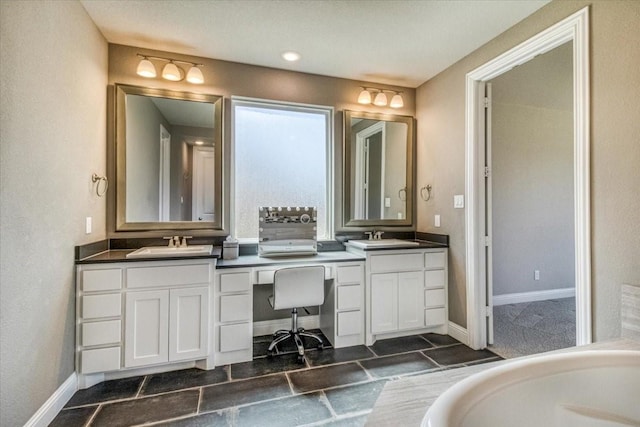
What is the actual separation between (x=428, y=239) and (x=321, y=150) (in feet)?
4.83

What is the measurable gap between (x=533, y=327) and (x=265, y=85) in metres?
3.61

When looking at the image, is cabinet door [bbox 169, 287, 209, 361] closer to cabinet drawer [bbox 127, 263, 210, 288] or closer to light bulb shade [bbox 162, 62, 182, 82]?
cabinet drawer [bbox 127, 263, 210, 288]

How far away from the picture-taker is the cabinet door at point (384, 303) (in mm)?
2744

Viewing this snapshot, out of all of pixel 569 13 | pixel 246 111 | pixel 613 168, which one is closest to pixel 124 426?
pixel 246 111

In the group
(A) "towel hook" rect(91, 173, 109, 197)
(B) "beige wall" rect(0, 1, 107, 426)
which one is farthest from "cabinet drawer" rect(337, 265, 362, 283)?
(A) "towel hook" rect(91, 173, 109, 197)

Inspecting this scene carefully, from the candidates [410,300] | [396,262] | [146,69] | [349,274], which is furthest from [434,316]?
[146,69]

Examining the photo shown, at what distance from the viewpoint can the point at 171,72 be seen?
8.54 feet

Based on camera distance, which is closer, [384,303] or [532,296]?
[384,303]

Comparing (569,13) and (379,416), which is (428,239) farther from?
(379,416)

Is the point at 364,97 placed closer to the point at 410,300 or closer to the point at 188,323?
the point at 410,300

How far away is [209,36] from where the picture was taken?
8.02 ft

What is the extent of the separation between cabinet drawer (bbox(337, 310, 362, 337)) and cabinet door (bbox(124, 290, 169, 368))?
4.48 ft

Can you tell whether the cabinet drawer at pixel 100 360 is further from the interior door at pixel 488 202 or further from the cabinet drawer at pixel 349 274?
the interior door at pixel 488 202

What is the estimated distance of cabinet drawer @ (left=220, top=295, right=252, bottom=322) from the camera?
235cm
